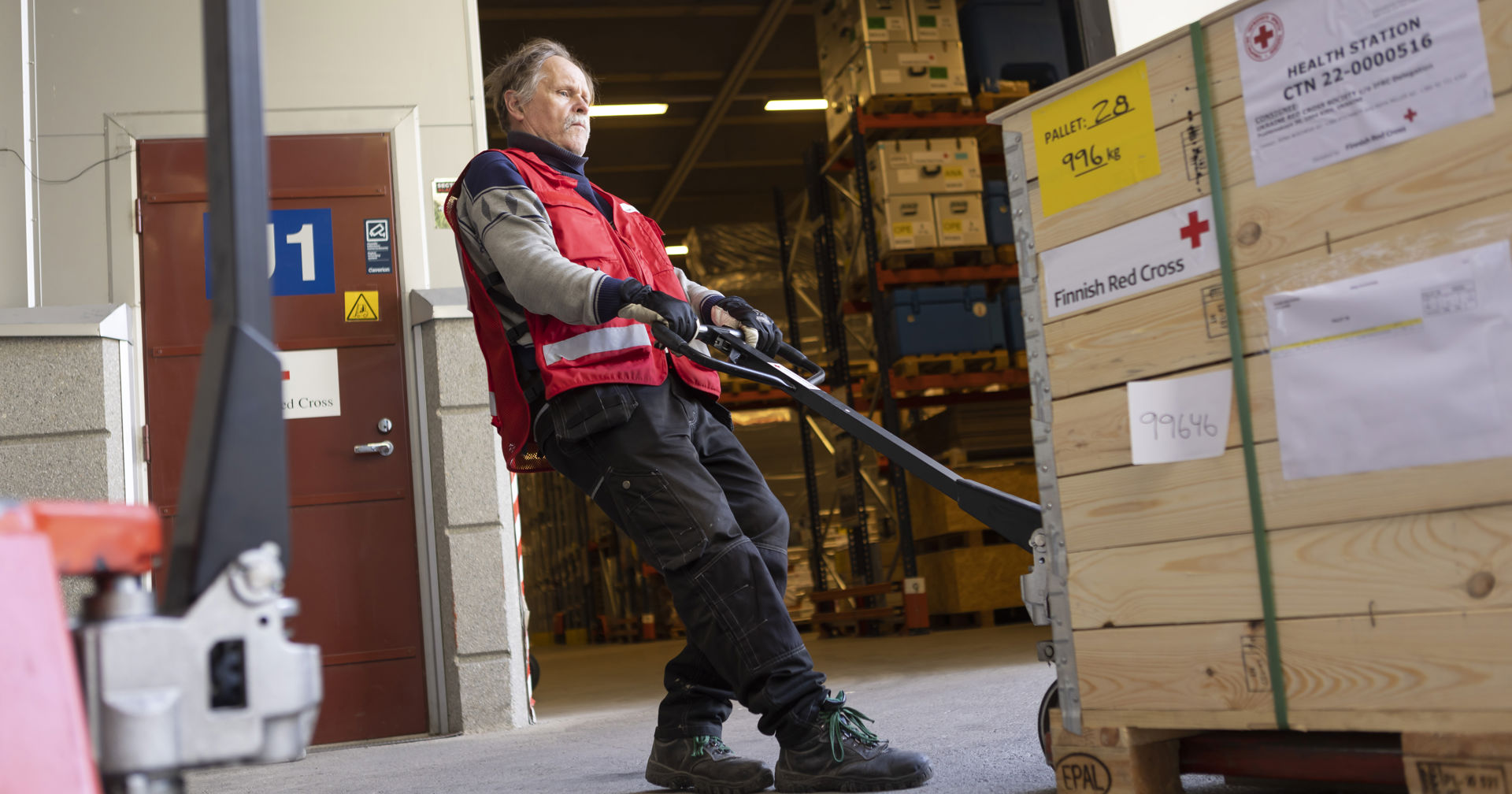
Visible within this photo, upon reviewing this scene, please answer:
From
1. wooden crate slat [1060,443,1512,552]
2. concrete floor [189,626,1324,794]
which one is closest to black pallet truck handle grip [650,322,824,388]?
wooden crate slat [1060,443,1512,552]

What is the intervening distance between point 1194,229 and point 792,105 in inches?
520

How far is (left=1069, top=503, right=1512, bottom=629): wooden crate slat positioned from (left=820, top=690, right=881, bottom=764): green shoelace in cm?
63

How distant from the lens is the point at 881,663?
682cm

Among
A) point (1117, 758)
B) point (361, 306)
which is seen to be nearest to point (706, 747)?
point (1117, 758)

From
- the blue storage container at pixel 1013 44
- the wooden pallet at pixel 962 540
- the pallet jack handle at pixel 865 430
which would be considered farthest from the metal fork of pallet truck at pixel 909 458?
the blue storage container at pixel 1013 44

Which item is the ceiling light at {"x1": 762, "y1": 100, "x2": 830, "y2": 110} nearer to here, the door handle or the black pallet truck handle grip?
the door handle

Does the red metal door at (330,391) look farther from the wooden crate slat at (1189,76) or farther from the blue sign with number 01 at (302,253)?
the wooden crate slat at (1189,76)

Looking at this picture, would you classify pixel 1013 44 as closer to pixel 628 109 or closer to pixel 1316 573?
pixel 628 109

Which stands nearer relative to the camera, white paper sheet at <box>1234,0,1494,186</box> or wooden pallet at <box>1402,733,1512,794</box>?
wooden pallet at <box>1402,733,1512,794</box>

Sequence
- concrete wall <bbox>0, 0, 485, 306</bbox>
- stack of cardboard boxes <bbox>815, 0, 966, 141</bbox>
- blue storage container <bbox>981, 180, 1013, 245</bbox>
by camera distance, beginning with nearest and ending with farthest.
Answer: concrete wall <bbox>0, 0, 485, 306</bbox> → stack of cardboard boxes <bbox>815, 0, 966, 141</bbox> → blue storage container <bbox>981, 180, 1013, 245</bbox>

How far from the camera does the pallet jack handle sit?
2594 millimetres

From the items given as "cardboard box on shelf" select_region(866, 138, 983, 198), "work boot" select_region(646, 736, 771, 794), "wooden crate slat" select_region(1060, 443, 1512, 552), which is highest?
"cardboard box on shelf" select_region(866, 138, 983, 198)

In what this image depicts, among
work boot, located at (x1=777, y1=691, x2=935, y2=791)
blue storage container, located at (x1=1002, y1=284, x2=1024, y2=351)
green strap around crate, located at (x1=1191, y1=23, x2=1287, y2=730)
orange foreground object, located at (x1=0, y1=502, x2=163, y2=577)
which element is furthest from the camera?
blue storage container, located at (x1=1002, y1=284, x2=1024, y2=351)

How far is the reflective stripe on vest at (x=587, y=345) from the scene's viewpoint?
2920 mm
